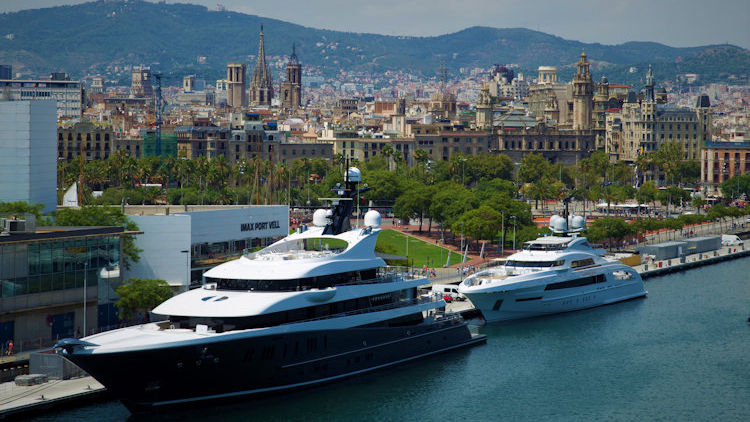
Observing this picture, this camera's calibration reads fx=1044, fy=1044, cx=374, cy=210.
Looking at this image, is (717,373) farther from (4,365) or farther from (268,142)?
(268,142)

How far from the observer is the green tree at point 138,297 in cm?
5319

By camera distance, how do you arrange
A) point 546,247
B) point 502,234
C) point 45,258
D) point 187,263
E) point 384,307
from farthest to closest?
1. point 502,234
2. point 546,247
3. point 187,263
4. point 384,307
5. point 45,258

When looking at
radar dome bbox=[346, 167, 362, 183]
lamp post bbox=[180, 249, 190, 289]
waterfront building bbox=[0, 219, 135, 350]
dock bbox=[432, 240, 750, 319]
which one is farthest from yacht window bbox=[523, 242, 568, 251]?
waterfront building bbox=[0, 219, 135, 350]

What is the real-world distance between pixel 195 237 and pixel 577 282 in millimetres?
26227

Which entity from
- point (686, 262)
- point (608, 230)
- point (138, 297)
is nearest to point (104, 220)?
point (138, 297)

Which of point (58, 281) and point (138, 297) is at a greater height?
point (58, 281)

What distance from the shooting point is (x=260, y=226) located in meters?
68.8

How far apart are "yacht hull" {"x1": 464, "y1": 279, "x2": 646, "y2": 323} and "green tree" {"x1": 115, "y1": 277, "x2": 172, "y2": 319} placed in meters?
19.8

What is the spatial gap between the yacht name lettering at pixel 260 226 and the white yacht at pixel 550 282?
1345 centimetres

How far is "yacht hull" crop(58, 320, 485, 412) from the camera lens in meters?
42.8

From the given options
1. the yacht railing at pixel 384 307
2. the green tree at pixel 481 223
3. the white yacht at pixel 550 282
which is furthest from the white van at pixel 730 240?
the yacht railing at pixel 384 307

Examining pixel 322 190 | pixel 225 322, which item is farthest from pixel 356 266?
pixel 322 190

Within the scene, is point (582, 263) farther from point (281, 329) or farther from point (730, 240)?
point (730, 240)

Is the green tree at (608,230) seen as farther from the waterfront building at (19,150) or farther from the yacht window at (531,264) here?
the waterfront building at (19,150)
